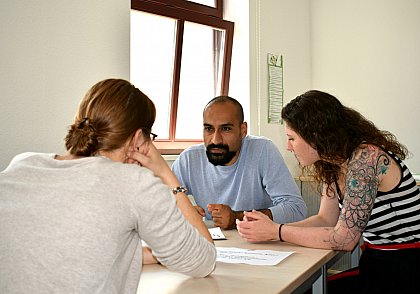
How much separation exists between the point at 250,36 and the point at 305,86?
845 millimetres

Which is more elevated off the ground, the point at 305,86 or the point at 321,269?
the point at 305,86

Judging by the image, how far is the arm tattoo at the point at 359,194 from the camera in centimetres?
170

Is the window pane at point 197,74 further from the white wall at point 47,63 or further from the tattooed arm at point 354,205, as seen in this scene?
the tattooed arm at point 354,205

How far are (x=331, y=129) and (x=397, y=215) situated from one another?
15.0 inches

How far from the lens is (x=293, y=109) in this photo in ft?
6.35

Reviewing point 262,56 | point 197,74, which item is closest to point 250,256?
point 197,74

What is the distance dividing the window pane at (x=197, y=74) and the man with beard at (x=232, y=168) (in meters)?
0.97

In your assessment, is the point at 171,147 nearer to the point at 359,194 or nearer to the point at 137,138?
the point at 359,194

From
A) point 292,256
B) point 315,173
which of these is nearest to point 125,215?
point 292,256

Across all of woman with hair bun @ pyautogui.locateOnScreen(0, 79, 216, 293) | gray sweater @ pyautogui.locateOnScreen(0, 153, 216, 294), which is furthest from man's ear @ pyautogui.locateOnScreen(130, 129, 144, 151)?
gray sweater @ pyautogui.locateOnScreen(0, 153, 216, 294)

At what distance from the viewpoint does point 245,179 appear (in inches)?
100

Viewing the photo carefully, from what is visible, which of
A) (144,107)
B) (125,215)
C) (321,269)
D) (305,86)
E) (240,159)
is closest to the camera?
(125,215)

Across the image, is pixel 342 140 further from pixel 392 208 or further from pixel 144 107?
pixel 144 107

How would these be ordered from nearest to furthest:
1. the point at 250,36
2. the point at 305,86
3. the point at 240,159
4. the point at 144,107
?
the point at 144,107, the point at 240,159, the point at 250,36, the point at 305,86
